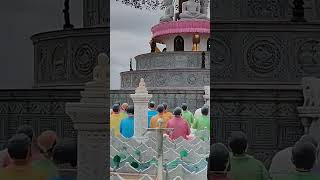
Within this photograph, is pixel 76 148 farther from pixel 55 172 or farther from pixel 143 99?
pixel 143 99

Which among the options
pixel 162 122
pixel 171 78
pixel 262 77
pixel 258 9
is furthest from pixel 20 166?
pixel 171 78

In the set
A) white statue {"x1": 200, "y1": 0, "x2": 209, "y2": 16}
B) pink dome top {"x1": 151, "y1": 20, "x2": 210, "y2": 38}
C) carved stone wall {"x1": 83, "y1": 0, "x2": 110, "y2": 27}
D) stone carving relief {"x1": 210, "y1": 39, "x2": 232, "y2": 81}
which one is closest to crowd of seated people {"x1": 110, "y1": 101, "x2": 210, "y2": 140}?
carved stone wall {"x1": 83, "y1": 0, "x2": 110, "y2": 27}

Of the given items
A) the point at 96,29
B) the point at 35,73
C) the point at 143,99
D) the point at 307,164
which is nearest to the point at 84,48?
the point at 96,29

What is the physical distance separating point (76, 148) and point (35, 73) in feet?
1.20

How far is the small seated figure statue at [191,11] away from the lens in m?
9.03

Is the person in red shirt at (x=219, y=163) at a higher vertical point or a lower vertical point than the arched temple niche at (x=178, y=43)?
lower

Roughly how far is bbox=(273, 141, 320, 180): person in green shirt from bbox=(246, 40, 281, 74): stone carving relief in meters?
0.32

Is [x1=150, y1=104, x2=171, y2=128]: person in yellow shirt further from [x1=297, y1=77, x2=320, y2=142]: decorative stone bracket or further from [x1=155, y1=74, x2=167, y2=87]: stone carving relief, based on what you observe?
[x1=297, y1=77, x2=320, y2=142]: decorative stone bracket

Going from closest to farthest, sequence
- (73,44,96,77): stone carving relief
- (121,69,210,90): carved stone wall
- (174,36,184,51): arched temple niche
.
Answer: (73,44,96,77): stone carving relief
(121,69,210,90): carved stone wall
(174,36,184,51): arched temple niche

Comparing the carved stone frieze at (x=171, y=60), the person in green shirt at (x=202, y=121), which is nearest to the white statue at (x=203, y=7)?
the carved stone frieze at (x=171, y=60)

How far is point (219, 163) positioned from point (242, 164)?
90 mm

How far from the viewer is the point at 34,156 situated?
2.01m

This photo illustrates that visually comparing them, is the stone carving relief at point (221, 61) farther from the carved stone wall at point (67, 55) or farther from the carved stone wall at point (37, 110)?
the carved stone wall at point (37, 110)

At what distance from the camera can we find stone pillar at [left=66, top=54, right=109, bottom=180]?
197 centimetres
